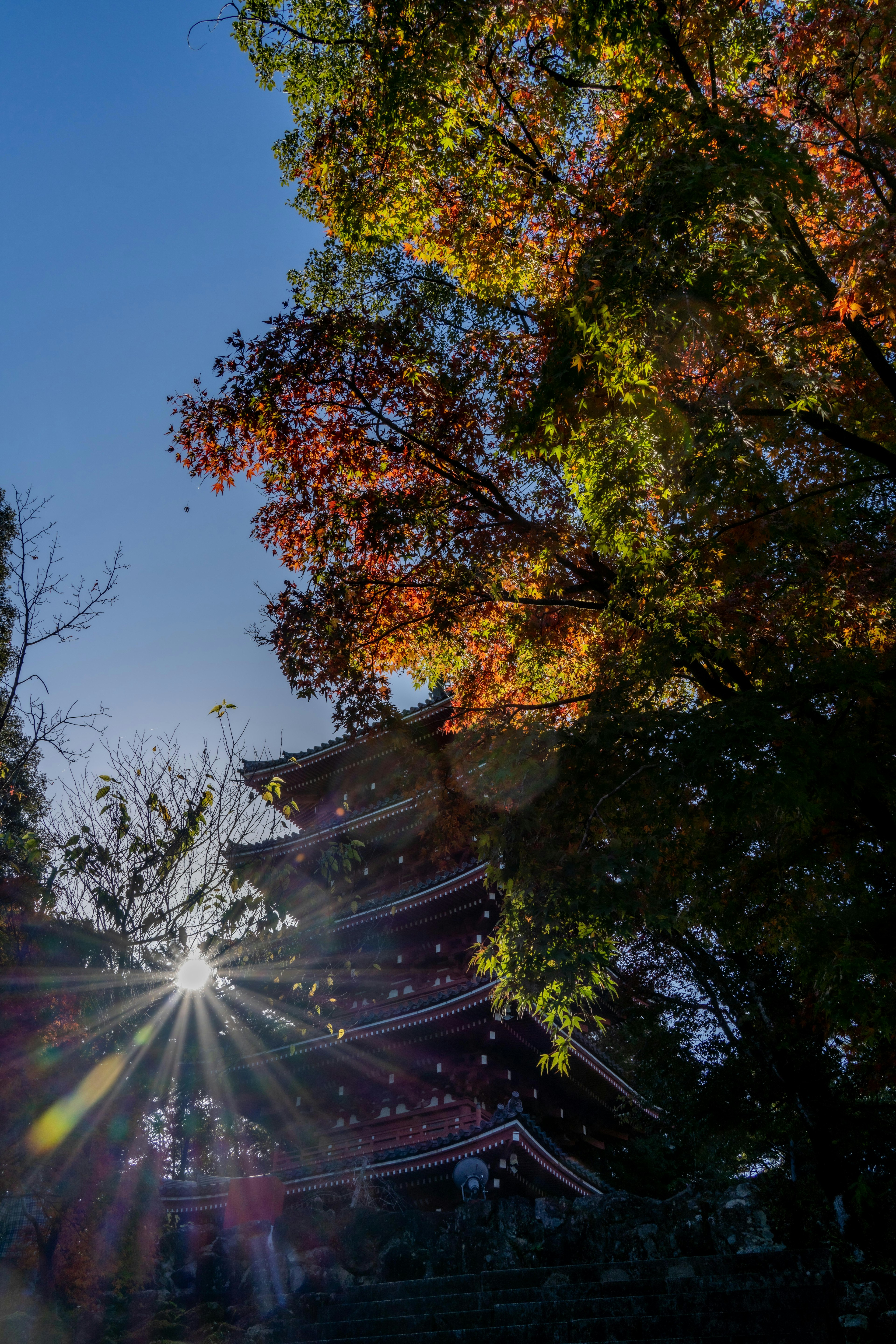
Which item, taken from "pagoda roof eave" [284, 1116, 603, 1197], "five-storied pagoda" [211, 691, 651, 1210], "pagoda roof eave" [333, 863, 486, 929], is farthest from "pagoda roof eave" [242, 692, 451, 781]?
"pagoda roof eave" [284, 1116, 603, 1197]

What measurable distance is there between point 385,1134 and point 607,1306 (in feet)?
29.3

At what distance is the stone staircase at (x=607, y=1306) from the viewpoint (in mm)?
5039

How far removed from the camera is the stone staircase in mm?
5039

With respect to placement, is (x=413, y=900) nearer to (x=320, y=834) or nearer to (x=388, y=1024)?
(x=388, y=1024)

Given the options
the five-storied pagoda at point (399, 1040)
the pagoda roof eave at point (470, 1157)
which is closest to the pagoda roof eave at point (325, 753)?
the five-storied pagoda at point (399, 1040)

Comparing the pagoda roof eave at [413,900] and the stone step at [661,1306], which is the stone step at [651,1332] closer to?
the stone step at [661,1306]

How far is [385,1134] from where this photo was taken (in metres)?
13.8

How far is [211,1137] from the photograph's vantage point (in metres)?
26.6

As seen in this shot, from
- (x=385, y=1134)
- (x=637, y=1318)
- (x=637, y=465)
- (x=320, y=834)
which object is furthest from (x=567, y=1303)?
(x=320, y=834)

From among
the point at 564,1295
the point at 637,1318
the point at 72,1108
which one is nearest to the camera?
the point at 637,1318

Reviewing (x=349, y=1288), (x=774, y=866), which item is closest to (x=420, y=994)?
(x=349, y=1288)

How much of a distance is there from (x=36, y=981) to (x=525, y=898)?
708cm

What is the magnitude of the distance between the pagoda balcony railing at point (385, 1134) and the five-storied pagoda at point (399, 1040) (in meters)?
0.03

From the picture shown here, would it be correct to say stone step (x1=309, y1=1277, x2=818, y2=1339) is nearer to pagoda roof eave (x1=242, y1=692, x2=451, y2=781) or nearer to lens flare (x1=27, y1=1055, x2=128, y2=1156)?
lens flare (x1=27, y1=1055, x2=128, y2=1156)
